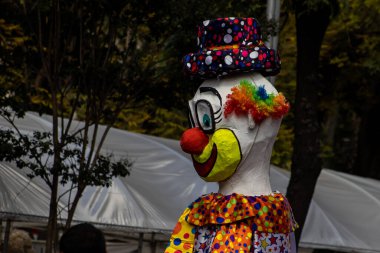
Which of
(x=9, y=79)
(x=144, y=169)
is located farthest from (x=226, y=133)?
(x=144, y=169)

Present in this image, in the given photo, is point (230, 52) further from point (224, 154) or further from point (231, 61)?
point (224, 154)

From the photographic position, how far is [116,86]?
34.7 ft

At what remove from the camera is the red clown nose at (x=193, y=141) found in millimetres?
6355

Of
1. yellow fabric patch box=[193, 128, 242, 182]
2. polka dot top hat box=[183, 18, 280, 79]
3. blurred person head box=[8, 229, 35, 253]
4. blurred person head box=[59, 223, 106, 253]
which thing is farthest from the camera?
blurred person head box=[8, 229, 35, 253]

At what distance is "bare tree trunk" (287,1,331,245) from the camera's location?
10734 mm

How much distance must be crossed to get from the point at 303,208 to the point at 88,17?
126 inches

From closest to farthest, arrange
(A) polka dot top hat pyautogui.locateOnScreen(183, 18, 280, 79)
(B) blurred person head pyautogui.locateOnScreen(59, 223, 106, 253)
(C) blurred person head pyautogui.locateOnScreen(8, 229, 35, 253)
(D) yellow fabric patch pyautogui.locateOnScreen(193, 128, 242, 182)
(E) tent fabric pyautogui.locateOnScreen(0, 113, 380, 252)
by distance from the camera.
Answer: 1. (B) blurred person head pyautogui.locateOnScreen(59, 223, 106, 253)
2. (D) yellow fabric patch pyautogui.locateOnScreen(193, 128, 242, 182)
3. (A) polka dot top hat pyautogui.locateOnScreen(183, 18, 280, 79)
4. (E) tent fabric pyautogui.locateOnScreen(0, 113, 380, 252)
5. (C) blurred person head pyautogui.locateOnScreen(8, 229, 35, 253)

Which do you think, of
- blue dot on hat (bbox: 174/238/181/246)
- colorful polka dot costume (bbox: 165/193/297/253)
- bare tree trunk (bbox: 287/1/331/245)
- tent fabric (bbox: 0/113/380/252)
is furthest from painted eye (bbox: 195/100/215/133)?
tent fabric (bbox: 0/113/380/252)

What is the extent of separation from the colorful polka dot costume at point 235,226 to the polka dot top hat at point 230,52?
2.83 feet

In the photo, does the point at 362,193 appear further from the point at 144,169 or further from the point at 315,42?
the point at 315,42

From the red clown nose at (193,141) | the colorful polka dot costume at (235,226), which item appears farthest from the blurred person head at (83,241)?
the red clown nose at (193,141)

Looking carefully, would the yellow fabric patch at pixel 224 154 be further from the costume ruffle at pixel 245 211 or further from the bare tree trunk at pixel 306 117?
the bare tree trunk at pixel 306 117

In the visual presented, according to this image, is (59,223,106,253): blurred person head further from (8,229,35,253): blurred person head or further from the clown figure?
(8,229,35,253): blurred person head

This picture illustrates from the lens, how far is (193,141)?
635 cm
